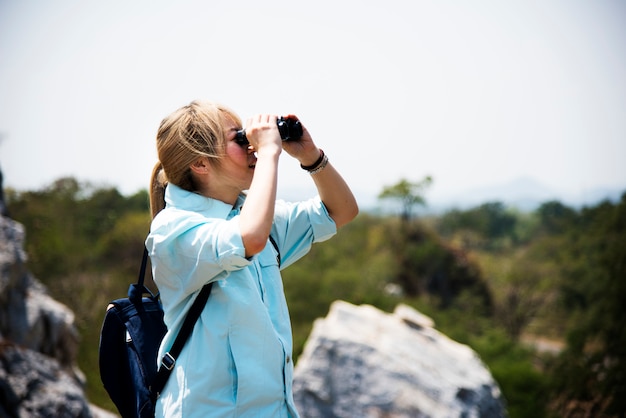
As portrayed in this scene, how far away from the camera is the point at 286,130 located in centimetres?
184

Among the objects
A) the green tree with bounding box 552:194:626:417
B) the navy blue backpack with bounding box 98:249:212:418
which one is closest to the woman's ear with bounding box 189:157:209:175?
the navy blue backpack with bounding box 98:249:212:418

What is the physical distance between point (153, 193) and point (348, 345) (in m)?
6.11

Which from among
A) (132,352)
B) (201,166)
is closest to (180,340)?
(132,352)

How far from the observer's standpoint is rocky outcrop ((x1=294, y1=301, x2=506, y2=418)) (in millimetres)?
7195

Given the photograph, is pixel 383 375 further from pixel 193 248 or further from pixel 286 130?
pixel 193 248

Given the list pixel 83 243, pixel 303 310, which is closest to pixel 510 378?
pixel 303 310

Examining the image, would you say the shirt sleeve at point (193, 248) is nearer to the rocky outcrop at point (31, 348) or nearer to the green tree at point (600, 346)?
the rocky outcrop at point (31, 348)

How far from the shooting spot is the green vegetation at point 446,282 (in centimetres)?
1388

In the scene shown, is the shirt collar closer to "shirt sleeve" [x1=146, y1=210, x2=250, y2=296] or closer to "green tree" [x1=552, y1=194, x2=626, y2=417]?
"shirt sleeve" [x1=146, y1=210, x2=250, y2=296]

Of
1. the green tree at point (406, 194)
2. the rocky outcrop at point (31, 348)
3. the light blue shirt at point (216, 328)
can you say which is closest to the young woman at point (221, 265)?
the light blue shirt at point (216, 328)

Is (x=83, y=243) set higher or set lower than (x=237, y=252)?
lower

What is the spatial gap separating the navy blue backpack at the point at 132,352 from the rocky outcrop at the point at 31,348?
2.44 metres

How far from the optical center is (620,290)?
1348 centimetres

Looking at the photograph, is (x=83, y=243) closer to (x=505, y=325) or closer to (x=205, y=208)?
(x=505, y=325)
